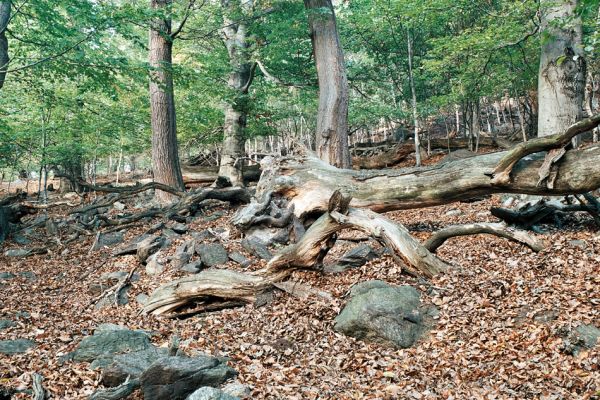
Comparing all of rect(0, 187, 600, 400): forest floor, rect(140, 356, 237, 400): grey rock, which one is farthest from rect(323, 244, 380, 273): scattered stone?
rect(140, 356, 237, 400): grey rock

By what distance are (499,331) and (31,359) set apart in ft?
16.8

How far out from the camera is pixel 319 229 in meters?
→ 6.04

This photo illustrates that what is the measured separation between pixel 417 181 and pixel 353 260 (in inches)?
82.3

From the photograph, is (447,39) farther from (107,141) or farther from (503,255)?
(107,141)

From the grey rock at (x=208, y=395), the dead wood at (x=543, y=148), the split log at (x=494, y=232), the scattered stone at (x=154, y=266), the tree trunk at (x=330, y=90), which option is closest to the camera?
the grey rock at (x=208, y=395)

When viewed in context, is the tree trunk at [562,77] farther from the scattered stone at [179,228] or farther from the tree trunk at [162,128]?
the tree trunk at [162,128]

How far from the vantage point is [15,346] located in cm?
491

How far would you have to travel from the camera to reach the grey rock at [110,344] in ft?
14.7

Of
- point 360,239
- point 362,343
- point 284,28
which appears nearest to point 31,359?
point 362,343

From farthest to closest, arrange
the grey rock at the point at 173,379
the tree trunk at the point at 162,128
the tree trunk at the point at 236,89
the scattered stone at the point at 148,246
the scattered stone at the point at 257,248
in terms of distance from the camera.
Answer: the tree trunk at the point at 236,89 < the tree trunk at the point at 162,128 < the scattered stone at the point at 148,246 < the scattered stone at the point at 257,248 < the grey rock at the point at 173,379

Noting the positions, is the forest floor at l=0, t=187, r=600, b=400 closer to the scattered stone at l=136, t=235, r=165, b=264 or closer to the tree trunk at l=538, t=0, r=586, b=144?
the scattered stone at l=136, t=235, r=165, b=264

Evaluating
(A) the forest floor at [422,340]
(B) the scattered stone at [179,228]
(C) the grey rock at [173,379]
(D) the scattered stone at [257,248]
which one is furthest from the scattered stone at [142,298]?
(C) the grey rock at [173,379]

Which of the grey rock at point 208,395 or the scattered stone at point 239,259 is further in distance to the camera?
the scattered stone at point 239,259

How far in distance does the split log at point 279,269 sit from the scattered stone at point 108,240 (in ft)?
14.1
